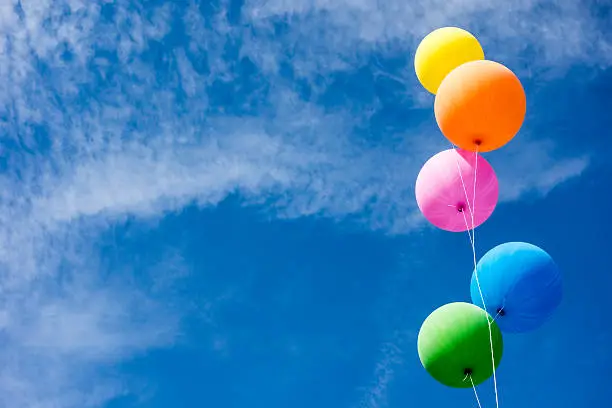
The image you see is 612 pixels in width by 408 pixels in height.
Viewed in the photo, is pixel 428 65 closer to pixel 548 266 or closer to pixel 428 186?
pixel 428 186

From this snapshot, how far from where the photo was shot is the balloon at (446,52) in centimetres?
739

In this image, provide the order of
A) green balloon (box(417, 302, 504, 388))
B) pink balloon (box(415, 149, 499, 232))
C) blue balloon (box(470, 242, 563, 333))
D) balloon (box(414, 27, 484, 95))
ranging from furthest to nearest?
balloon (box(414, 27, 484, 95)) < pink balloon (box(415, 149, 499, 232)) < blue balloon (box(470, 242, 563, 333)) < green balloon (box(417, 302, 504, 388))

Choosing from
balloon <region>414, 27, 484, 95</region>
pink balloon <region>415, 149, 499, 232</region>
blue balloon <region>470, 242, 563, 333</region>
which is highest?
balloon <region>414, 27, 484, 95</region>

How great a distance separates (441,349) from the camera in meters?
6.38

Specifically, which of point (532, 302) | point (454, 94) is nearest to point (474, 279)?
point (532, 302)

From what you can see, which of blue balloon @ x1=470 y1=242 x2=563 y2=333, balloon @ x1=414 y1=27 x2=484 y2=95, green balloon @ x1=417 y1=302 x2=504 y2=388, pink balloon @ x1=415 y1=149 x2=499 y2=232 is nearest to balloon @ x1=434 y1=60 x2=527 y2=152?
pink balloon @ x1=415 y1=149 x2=499 y2=232

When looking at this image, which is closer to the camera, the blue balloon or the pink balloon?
the blue balloon

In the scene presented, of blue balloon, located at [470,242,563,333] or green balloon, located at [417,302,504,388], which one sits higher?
blue balloon, located at [470,242,563,333]

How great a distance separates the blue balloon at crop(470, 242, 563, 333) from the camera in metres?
6.54

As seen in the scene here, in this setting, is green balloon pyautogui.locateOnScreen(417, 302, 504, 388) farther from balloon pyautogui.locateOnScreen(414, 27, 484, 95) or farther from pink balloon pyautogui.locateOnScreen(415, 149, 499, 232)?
balloon pyautogui.locateOnScreen(414, 27, 484, 95)

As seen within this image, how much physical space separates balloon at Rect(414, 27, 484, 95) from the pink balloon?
106 centimetres

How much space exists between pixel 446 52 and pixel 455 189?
170cm

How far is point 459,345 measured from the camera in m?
6.27

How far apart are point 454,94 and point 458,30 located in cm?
127
